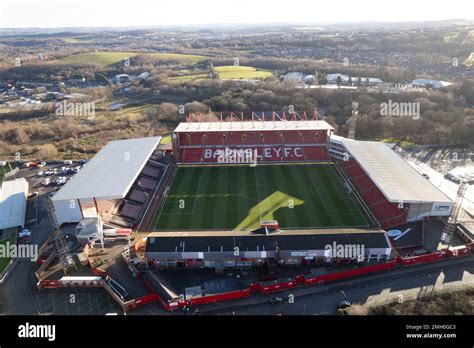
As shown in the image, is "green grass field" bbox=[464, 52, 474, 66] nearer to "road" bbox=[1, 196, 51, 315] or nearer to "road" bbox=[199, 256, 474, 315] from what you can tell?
"road" bbox=[199, 256, 474, 315]

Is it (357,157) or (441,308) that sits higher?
(357,157)

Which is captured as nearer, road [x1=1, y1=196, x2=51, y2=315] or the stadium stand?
road [x1=1, y1=196, x2=51, y2=315]

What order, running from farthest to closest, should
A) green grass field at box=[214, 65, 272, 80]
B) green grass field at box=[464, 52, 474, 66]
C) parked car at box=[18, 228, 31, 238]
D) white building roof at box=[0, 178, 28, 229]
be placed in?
green grass field at box=[214, 65, 272, 80], green grass field at box=[464, 52, 474, 66], white building roof at box=[0, 178, 28, 229], parked car at box=[18, 228, 31, 238]

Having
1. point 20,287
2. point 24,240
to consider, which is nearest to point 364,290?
point 20,287

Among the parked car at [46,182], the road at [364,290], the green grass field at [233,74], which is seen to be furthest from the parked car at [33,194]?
the green grass field at [233,74]

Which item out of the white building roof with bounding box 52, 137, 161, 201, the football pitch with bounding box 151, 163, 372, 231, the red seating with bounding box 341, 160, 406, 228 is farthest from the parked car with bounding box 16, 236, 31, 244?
the red seating with bounding box 341, 160, 406, 228
